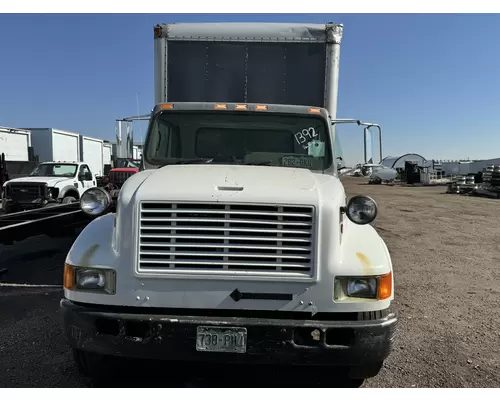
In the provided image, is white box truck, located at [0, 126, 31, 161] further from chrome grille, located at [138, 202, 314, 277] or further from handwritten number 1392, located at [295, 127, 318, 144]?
chrome grille, located at [138, 202, 314, 277]

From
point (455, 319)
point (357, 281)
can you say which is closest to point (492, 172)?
point (455, 319)

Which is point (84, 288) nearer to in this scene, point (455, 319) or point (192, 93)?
point (192, 93)

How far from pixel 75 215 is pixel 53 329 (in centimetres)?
281

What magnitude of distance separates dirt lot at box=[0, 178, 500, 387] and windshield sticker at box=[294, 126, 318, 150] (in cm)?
219

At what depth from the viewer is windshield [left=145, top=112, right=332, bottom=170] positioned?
435 centimetres

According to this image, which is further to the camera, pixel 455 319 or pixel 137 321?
pixel 455 319

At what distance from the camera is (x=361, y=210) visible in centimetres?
325

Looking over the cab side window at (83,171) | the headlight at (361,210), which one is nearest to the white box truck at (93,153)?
the cab side window at (83,171)

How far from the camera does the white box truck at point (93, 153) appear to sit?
25.0m

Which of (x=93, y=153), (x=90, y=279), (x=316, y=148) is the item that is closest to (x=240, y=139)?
(x=316, y=148)

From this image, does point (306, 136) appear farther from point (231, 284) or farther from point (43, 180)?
point (43, 180)

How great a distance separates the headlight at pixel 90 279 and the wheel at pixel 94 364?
522 millimetres

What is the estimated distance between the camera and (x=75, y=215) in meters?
6.97

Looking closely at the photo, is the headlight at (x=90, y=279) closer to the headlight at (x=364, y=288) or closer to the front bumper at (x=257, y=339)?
the front bumper at (x=257, y=339)
